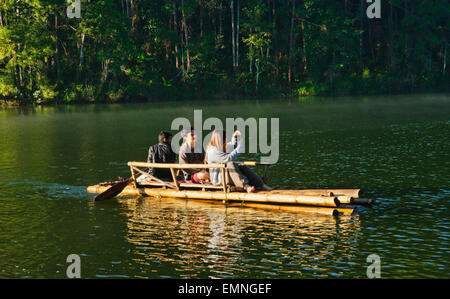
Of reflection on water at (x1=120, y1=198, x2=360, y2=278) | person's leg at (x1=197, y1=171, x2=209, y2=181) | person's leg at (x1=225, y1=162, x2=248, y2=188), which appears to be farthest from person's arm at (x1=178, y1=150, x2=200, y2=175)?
person's leg at (x1=225, y1=162, x2=248, y2=188)

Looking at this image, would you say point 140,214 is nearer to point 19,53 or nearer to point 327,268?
point 327,268

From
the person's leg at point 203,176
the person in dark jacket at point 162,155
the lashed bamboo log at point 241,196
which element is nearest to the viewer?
the lashed bamboo log at point 241,196

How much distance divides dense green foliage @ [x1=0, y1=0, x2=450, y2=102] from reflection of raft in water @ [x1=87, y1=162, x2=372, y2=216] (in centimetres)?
4391

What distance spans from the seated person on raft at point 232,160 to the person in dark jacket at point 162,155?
71.4 inches

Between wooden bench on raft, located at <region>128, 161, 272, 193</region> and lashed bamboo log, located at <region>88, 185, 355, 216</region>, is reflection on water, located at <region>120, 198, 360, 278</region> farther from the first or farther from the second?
wooden bench on raft, located at <region>128, 161, 272, 193</region>

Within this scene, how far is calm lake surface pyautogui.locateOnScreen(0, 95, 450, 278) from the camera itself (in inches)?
451

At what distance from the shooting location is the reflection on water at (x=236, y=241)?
11258 millimetres

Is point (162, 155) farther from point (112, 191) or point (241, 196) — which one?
point (241, 196)

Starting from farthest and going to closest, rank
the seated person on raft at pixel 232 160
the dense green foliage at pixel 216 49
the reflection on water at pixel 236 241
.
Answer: the dense green foliage at pixel 216 49 < the seated person on raft at pixel 232 160 < the reflection on water at pixel 236 241

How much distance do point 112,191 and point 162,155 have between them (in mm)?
1772

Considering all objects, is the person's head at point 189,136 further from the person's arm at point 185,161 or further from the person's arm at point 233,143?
the person's arm at point 233,143

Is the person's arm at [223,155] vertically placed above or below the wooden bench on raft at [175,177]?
above

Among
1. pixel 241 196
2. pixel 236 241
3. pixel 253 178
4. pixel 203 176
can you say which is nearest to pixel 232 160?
pixel 253 178

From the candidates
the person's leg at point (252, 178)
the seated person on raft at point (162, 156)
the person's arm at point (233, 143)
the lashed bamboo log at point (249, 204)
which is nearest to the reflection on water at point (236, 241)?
the lashed bamboo log at point (249, 204)
